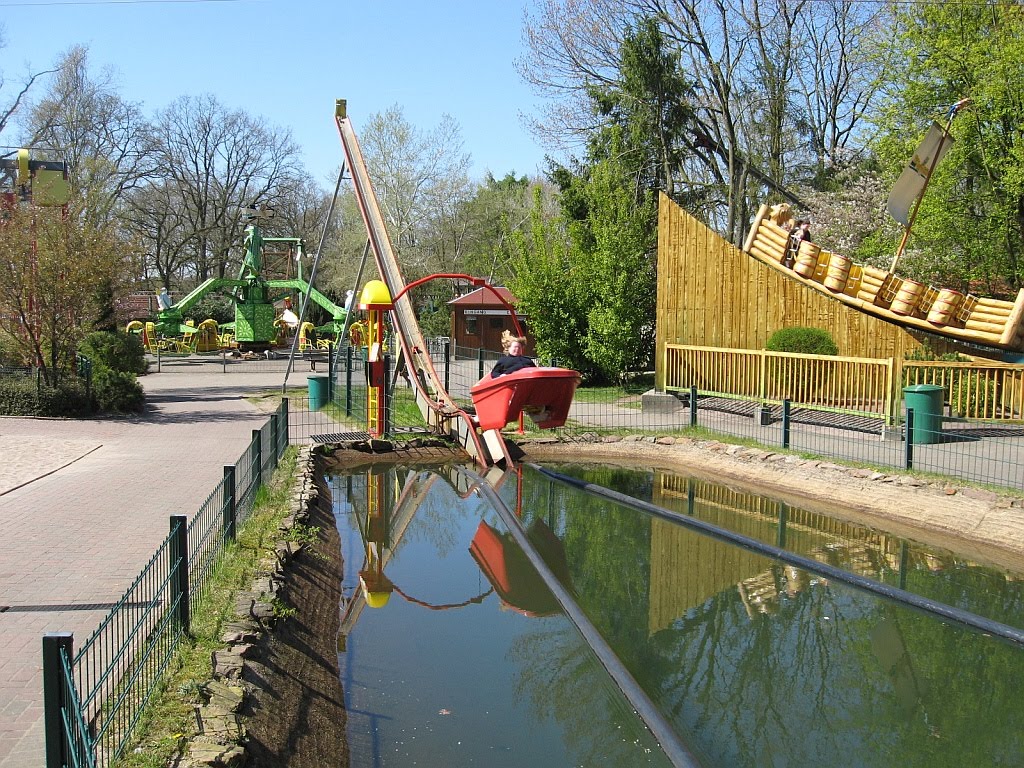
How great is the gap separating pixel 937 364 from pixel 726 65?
23.3 meters

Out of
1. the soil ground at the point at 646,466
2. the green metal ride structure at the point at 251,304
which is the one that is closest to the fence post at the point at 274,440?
the soil ground at the point at 646,466

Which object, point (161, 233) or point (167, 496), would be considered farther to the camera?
point (161, 233)

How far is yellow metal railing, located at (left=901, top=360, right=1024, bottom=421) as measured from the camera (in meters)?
16.4

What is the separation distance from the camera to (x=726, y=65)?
36.4m

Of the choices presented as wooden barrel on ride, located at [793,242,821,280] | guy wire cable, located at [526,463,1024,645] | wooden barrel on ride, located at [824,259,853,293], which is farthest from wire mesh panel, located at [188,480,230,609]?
wooden barrel on ride, located at [793,242,821,280]

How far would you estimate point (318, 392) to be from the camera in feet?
69.1

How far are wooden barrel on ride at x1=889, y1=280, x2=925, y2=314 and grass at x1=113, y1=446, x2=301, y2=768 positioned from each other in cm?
1357

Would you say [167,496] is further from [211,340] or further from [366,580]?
[211,340]

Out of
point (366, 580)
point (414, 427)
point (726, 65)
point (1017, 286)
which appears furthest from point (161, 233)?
point (366, 580)

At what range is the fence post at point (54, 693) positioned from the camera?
3982mm

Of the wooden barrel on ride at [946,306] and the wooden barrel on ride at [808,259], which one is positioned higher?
the wooden barrel on ride at [808,259]

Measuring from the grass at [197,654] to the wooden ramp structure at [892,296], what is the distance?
1343 cm

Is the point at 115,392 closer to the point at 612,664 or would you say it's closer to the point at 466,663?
the point at 466,663

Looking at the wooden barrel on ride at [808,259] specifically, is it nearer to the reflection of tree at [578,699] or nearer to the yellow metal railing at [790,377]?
the yellow metal railing at [790,377]
